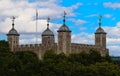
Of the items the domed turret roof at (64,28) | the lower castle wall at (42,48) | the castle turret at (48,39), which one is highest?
the domed turret roof at (64,28)

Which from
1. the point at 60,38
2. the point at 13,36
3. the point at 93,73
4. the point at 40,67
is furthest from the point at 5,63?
the point at 13,36

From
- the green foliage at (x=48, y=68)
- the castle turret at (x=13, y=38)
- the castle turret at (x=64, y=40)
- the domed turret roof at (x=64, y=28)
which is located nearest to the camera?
the green foliage at (x=48, y=68)

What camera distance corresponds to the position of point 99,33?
159 m

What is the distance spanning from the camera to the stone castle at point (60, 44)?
482 feet

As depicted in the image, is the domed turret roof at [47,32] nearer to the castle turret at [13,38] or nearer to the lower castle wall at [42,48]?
the lower castle wall at [42,48]

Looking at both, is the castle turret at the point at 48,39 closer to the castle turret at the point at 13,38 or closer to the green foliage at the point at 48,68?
the castle turret at the point at 13,38

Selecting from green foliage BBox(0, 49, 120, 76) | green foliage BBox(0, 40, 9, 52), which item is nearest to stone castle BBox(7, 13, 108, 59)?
green foliage BBox(0, 40, 9, 52)

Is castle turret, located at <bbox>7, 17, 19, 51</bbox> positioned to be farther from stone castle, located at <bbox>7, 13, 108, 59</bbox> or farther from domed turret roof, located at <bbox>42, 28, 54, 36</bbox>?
domed turret roof, located at <bbox>42, 28, 54, 36</bbox>

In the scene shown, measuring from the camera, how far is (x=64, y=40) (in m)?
147

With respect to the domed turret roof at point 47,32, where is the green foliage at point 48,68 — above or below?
below

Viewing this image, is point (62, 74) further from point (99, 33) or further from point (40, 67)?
point (99, 33)

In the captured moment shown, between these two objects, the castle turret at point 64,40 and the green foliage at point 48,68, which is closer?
the green foliage at point 48,68

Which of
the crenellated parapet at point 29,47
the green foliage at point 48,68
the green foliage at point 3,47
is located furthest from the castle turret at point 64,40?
the green foliage at point 48,68

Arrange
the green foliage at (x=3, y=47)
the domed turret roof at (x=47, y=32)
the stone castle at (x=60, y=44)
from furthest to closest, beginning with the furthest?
the domed turret roof at (x=47, y=32) < the stone castle at (x=60, y=44) < the green foliage at (x=3, y=47)
